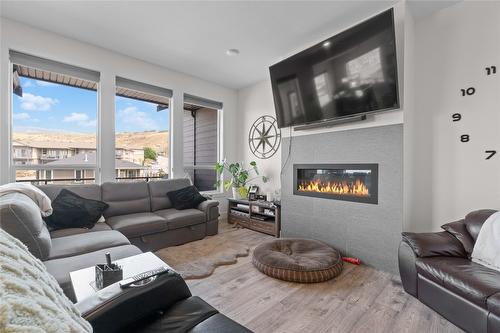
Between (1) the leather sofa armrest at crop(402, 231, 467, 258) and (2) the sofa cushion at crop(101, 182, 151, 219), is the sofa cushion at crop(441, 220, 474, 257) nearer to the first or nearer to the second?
(1) the leather sofa armrest at crop(402, 231, 467, 258)

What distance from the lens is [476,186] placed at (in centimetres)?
229

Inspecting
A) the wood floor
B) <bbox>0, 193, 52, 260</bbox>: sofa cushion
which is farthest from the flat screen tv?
<bbox>0, 193, 52, 260</bbox>: sofa cushion

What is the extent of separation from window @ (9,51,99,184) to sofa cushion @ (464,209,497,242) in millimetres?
4386

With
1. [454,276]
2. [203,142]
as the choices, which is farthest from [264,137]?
[454,276]

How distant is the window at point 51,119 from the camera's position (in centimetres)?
286

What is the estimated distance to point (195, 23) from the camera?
2.73m

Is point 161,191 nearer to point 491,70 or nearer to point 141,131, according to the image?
point 141,131

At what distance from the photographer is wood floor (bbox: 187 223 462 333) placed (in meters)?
1.64

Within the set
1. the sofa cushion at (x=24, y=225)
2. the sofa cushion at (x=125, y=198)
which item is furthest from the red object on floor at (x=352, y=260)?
the sofa cushion at (x=24, y=225)

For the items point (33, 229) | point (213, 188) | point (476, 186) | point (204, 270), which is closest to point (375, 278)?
point (476, 186)

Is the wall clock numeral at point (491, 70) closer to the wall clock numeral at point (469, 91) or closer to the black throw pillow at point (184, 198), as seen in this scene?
the wall clock numeral at point (469, 91)

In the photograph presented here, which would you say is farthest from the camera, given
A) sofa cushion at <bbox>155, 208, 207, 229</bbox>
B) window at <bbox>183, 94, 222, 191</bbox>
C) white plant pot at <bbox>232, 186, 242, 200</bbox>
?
window at <bbox>183, 94, 222, 191</bbox>

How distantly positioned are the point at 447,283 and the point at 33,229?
3005mm

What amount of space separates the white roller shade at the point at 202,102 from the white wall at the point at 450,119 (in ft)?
10.9
